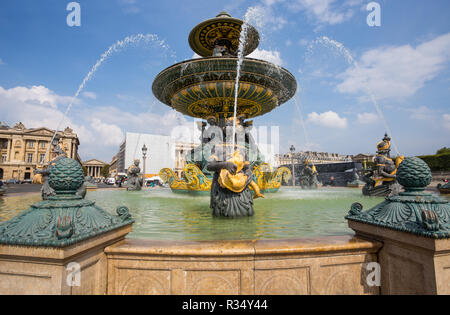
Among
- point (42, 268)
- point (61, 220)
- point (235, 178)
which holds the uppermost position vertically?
point (235, 178)

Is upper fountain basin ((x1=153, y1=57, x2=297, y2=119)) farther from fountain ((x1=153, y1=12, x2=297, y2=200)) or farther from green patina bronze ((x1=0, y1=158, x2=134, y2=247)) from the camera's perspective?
green patina bronze ((x1=0, y1=158, x2=134, y2=247))

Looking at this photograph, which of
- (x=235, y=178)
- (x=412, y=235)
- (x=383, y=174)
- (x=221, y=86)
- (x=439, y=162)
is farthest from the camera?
(x=439, y=162)

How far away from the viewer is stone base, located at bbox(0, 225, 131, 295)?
1584 millimetres

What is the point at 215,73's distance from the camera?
8.37m

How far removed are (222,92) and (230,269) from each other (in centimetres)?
774

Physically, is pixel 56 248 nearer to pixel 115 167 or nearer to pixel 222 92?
pixel 222 92

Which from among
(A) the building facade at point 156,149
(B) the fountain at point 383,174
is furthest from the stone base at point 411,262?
(A) the building facade at point 156,149

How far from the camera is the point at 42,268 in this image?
5.32ft

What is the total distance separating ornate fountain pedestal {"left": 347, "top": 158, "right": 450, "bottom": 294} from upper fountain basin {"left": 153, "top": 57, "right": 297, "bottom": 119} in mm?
6727

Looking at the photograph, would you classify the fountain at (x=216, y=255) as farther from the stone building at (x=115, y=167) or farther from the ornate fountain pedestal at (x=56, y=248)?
the stone building at (x=115, y=167)

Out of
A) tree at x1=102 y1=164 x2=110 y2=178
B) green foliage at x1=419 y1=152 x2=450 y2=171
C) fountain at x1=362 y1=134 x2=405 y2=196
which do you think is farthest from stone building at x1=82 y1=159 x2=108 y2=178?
Result: fountain at x1=362 y1=134 x2=405 y2=196

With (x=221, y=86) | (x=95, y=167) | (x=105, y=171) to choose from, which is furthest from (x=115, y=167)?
(x=221, y=86)

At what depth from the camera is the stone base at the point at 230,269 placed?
6.19 feet

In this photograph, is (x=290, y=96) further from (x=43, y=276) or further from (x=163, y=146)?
(x=163, y=146)
